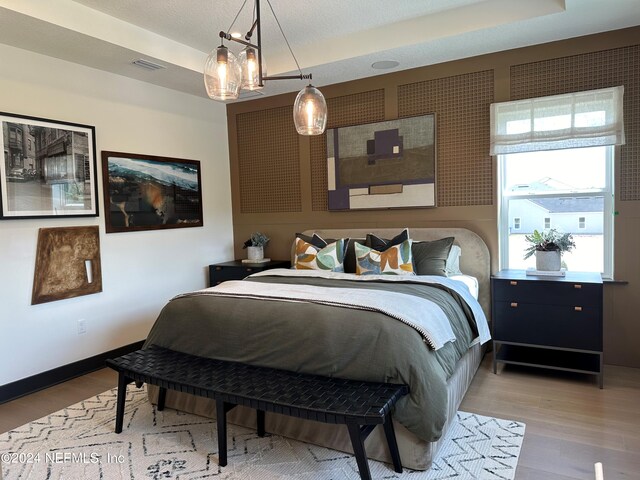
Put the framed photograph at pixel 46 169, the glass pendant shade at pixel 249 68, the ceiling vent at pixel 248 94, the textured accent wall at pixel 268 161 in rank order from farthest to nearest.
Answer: the textured accent wall at pixel 268 161, the ceiling vent at pixel 248 94, the framed photograph at pixel 46 169, the glass pendant shade at pixel 249 68

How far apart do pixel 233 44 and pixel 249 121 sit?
1320 millimetres

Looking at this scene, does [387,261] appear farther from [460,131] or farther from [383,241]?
[460,131]

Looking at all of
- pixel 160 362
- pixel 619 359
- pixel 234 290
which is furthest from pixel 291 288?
pixel 619 359

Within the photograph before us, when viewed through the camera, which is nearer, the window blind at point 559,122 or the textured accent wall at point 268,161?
the window blind at point 559,122

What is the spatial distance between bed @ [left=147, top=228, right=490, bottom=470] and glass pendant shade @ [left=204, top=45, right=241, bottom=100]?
1273 mm

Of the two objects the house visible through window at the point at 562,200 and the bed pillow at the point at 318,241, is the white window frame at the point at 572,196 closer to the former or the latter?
the house visible through window at the point at 562,200

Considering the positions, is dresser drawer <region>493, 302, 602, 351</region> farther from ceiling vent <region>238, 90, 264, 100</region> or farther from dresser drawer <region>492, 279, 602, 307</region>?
ceiling vent <region>238, 90, 264, 100</region>

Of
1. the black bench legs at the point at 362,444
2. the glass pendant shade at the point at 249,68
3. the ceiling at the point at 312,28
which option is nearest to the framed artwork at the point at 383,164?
the ceiling at the point at 312,28

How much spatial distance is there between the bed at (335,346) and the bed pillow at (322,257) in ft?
2.00

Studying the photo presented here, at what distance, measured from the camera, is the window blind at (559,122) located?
3.34m

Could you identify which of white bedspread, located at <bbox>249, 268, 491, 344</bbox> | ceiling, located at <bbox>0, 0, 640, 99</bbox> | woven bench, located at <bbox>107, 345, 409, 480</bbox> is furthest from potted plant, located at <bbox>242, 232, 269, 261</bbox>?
woven bench, located at <bbox>107, 345, 409, 480</bbox>

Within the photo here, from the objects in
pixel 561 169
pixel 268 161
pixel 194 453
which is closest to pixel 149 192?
pixel 268 161

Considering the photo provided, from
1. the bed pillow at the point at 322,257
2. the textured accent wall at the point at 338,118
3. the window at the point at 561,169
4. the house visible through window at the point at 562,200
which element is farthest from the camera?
the textured accent wall at the point at 338,118

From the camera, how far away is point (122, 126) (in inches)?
159
